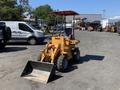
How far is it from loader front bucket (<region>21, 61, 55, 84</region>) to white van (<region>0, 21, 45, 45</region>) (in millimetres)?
12783

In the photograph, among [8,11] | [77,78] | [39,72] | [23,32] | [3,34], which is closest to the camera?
[77,78]

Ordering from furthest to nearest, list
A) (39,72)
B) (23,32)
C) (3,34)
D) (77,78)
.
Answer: (23,32) → (3,34) → (39,72) → (77,78)

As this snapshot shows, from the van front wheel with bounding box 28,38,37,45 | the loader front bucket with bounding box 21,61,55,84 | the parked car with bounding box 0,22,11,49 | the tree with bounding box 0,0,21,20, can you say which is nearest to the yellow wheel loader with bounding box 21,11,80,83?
the loader front bucket with bounding box 21,61,55,84

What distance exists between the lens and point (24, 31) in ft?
Result: 79.3

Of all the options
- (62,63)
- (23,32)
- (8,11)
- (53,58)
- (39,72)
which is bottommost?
(39,72)

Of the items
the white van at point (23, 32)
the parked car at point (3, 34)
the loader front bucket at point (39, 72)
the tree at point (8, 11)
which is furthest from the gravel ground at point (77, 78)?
the tree at point (8, 11)

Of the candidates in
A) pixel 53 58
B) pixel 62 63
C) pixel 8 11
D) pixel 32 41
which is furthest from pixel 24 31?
pixel 8 11

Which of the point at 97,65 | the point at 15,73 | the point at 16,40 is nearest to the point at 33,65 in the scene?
the point at 15,73

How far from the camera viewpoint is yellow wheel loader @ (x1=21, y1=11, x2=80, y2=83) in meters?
11.0

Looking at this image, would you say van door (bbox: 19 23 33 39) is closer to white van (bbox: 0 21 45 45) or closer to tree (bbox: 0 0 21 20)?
white van (bbox: 0 21 45 45)

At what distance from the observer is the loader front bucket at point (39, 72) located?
1071 centimetres

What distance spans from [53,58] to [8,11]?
25.5m

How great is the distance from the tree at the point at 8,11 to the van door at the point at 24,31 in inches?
481

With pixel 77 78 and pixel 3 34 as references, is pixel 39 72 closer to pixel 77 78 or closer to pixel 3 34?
pixel 77 78
